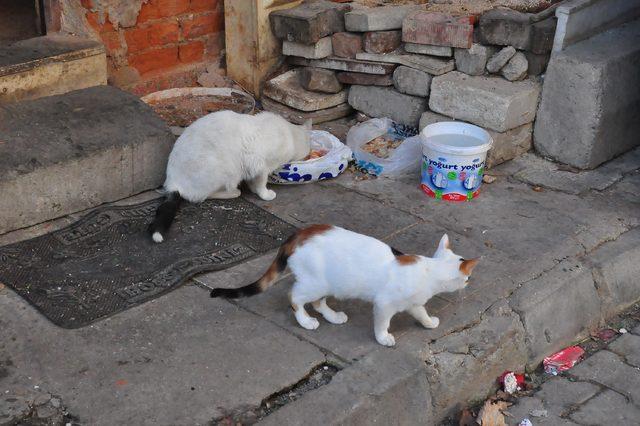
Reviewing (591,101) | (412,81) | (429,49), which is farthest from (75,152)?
(591,101)

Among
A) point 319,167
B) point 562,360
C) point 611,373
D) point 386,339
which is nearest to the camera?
point 386,339

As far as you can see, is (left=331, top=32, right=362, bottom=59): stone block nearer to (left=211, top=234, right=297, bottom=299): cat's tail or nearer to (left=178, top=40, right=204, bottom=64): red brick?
(left=178, top=40, right=204, bottom=64): red brick

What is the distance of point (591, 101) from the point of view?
5.52 meters

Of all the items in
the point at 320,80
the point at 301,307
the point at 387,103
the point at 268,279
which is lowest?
the point at 301,307

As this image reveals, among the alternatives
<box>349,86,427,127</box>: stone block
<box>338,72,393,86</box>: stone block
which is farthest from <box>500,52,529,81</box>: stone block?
<box>338,72,393,86</box>: stone block

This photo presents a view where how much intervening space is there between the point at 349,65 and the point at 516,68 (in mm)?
1170

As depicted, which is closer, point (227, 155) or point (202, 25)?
point (227, 155)

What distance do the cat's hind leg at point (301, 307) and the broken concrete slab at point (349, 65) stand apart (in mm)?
2519

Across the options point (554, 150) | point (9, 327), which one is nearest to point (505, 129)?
point (554, 150)

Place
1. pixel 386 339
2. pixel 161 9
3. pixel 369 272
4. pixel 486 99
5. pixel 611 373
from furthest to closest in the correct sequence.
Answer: pixel 161 9 < pixel 486 99 < pixel 611 373 < pixel 386 339 < pixel 369 272

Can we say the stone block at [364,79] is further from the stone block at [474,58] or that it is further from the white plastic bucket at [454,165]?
the white plastic bucket at [454,165]

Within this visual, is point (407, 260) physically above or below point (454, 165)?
above

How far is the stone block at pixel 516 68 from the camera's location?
567 cm

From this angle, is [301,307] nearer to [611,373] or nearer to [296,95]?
[611,373]
